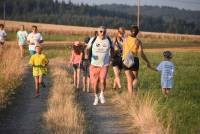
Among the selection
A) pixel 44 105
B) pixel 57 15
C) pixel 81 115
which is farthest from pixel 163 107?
pixel 57 15

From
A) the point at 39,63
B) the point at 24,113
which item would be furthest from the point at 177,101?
the point at 39,63

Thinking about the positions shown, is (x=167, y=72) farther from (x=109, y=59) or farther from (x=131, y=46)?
(x=109, y=59)

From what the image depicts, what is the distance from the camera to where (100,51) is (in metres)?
14.2

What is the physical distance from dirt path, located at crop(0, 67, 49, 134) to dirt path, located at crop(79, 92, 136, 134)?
108 cm

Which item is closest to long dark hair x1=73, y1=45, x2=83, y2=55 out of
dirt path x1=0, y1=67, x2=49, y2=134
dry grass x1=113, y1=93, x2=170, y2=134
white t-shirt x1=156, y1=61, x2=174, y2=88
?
dirt path x1=0, y1=67, x2=49, y2=134

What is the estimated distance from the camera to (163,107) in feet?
41.5

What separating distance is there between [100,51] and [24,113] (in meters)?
2.70

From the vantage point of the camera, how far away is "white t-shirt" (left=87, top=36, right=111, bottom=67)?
555 inches

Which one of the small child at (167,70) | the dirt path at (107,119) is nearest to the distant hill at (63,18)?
the small child at (167,70)

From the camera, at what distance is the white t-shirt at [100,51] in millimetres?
14109

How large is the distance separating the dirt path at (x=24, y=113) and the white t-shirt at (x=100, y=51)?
1.72 metres

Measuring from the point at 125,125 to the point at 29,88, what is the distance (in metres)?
6.08

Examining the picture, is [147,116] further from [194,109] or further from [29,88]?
[29,88]

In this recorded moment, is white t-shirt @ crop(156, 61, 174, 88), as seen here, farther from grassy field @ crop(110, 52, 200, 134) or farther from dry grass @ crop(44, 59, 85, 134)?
dry grass @ crop(44, 59, 85, 134)
